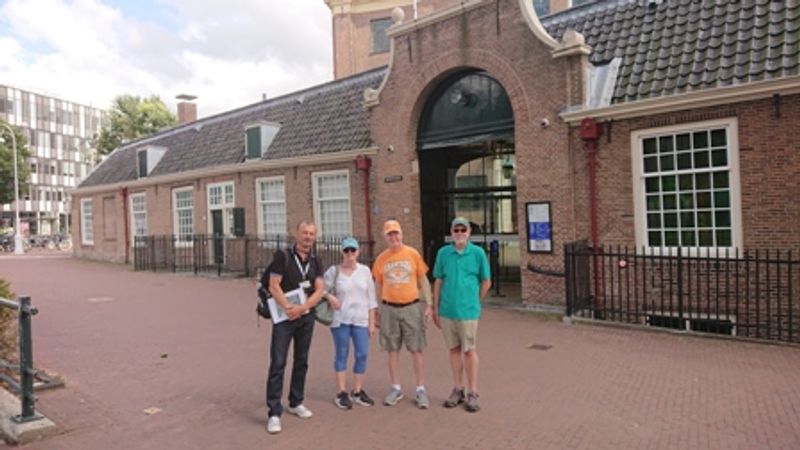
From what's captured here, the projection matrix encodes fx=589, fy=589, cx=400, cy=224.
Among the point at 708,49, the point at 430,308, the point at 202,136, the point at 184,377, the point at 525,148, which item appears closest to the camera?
the point at 430,308

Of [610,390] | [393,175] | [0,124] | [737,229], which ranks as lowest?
[610,390]

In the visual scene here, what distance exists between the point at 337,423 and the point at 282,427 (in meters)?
0.48

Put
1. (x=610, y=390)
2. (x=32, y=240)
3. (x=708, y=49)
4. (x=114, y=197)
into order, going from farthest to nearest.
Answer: (x=32, y=240)
(x=114, y=197)
(x=708, y=49)
(x=610, y=390)

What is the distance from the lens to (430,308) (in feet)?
18.4

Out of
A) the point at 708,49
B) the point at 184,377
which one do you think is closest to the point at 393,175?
the point at 708,49

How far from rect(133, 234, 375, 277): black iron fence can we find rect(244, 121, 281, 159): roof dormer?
2755mm

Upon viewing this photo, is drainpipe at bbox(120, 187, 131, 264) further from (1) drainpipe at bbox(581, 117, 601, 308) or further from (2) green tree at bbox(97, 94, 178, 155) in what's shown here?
(1) drainpipe at bbox(581, 117, 601, 308)

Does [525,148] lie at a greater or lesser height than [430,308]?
greater

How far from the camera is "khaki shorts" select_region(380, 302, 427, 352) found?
220 inches

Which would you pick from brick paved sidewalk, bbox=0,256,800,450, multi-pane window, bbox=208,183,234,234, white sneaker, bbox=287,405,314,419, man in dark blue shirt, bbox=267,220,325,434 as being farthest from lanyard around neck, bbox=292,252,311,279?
multi-pane window, bbox=208,183,234,234

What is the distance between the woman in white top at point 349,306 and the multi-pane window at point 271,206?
12793mm

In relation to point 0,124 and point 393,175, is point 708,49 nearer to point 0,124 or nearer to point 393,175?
point 393,175

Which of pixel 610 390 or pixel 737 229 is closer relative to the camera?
pixel 610 390

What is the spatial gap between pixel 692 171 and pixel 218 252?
14.8m
